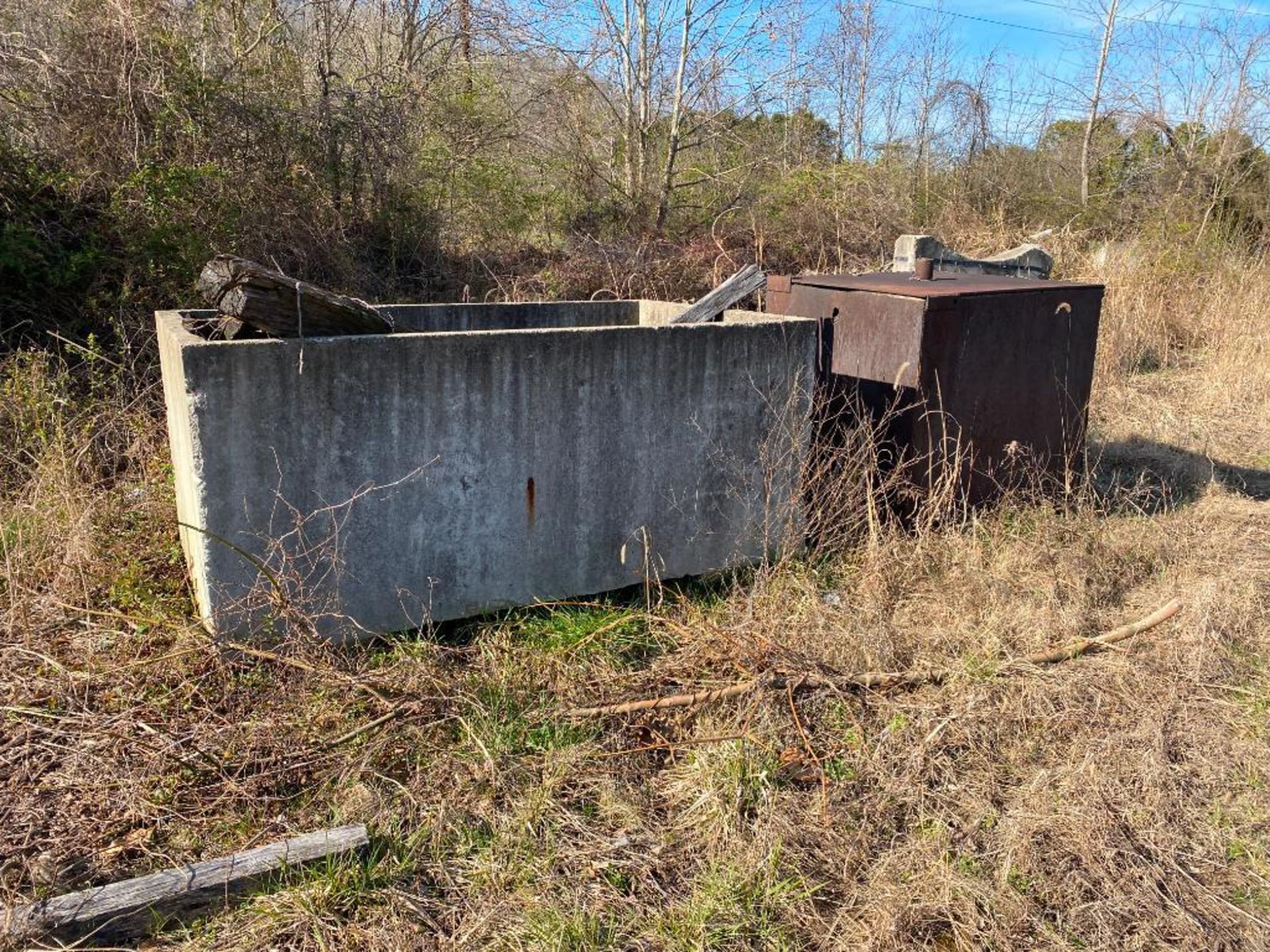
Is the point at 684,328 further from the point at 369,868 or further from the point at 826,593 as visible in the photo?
the point at 369,868

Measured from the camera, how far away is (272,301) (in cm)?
329

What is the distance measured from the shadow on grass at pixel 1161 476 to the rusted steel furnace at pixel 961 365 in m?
0.55

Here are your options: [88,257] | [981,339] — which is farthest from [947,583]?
[88,257]

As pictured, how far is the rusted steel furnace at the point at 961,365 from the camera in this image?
478cm

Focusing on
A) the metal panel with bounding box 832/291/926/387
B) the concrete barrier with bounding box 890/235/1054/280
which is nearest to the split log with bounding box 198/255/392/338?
the metal panel with bounding box 832/291/926/387

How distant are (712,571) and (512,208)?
642 cm

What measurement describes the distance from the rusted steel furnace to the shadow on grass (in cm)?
55

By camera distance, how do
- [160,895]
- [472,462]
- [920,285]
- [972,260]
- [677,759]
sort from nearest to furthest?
[160,895] → [677,759] → [472,462] → [920,285] → [972,260]

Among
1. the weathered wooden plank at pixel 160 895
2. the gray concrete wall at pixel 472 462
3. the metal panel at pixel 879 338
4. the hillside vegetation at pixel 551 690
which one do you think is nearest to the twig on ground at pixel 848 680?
the hillside vegetation at pixel 551 690

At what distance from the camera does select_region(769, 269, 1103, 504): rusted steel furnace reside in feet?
15.7

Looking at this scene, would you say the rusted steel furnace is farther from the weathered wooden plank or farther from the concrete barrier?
the weathered wooden plank

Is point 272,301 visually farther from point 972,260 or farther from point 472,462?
point 972,260

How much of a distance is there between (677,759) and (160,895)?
156cm

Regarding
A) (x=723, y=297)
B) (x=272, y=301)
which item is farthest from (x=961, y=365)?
(x=272, y=301)
